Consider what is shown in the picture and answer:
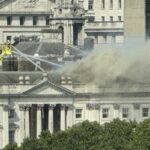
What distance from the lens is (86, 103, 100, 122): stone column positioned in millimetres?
170500

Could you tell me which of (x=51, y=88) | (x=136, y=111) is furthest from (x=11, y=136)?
(x=136, y=111)

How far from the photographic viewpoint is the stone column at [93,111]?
559 feet

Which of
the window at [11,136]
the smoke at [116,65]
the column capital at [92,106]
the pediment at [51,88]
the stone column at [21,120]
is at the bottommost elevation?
the window at [11,136]

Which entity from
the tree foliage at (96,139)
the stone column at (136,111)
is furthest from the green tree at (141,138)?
the stone column at (136,111)

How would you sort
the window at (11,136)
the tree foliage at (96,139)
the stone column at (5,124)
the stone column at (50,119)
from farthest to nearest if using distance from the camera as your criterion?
1. the stone column at (50,119)
2. the window at (11,136)
3. the stone column at (5,124)
4. the tree foliage at (96,139)

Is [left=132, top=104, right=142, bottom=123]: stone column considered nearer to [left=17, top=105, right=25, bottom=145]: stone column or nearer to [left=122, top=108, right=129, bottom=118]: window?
[left=122, top=108, right=129, bottom=118]: window

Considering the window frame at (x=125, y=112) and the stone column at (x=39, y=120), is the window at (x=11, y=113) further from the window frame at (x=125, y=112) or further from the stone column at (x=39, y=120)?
the window frame at (x=125, y=112)

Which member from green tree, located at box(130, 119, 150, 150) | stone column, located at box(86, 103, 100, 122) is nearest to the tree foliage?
green tree, located at box(130, 119, 150, 150)

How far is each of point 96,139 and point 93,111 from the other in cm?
2591

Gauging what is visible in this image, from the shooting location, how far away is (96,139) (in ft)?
477

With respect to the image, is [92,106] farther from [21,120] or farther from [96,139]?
[96,139]

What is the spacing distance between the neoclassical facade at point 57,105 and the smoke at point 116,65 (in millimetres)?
3617

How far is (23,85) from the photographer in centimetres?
17012

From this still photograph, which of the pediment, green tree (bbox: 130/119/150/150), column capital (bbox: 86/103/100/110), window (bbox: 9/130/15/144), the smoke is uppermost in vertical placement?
the smoke
